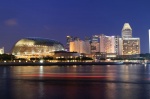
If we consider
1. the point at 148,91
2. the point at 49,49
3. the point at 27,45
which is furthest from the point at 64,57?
the point at 148,91

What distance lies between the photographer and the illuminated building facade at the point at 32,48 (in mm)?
178000

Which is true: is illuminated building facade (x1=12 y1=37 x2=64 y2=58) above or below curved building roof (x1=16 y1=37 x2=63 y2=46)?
below

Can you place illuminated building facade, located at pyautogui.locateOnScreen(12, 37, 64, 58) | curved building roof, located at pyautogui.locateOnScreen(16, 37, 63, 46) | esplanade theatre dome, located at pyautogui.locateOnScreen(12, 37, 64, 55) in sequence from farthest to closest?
curved building roof, located at pyautogui.locateOnScreen(16, 37, 63, 46)
esplanade theatre dome, located at pyautogui.locateOnScreen(12, 37, 64, 55)
illuminated building facade, located at pyautogui.locateOnScreen(12, 37, 64, 58)

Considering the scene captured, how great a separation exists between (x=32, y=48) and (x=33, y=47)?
2.65ft

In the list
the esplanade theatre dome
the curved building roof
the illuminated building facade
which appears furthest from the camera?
the curved building roof

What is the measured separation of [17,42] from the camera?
610 feet

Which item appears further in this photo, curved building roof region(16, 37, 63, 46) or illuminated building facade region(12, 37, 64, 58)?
curved building roof region(16, 37, 63, 46)

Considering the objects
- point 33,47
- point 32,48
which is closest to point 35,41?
point 33,47

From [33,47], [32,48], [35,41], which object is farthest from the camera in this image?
[35,41]

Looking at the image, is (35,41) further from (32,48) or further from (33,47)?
(32,48)

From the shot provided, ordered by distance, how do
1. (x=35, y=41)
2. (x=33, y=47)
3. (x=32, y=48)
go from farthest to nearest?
1. (x=35, y=41)
2. (x=33, y=47)
3. (x=32, y=48)

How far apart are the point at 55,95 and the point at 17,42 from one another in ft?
535

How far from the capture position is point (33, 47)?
17838 centimetres

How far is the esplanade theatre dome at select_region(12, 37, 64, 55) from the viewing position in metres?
178
